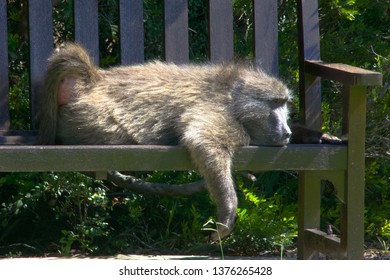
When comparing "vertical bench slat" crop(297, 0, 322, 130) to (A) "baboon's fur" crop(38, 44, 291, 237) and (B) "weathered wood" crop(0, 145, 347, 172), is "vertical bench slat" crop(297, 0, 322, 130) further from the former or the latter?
(B) "weathered wood" crop(0, 145, 347, 172)

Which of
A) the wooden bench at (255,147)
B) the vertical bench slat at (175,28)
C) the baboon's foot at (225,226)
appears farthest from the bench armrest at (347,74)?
the baboon's foot at (225,226)

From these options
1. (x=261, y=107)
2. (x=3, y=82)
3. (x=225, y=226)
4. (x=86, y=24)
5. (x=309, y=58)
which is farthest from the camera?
(x=309, y=58)

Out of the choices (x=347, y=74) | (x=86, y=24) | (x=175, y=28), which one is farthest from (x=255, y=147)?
(x=86, y=24)

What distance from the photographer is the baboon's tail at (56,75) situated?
4242 millimetres

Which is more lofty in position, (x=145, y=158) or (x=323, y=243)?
(x=145, y=158)

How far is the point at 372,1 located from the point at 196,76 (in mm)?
1711

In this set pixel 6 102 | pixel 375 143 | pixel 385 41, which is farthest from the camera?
pixel 385 41

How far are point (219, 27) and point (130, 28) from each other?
1.46 feet

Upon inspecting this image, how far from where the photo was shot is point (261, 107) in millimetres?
4410

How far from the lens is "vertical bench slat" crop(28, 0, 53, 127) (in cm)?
458

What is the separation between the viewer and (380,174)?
5.84m

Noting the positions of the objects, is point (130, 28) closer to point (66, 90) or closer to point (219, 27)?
point (219, 27)

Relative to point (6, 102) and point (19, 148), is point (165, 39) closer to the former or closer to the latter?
point (6, 102)

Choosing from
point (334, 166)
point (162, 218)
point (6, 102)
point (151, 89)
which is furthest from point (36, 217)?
point (334, 166)
